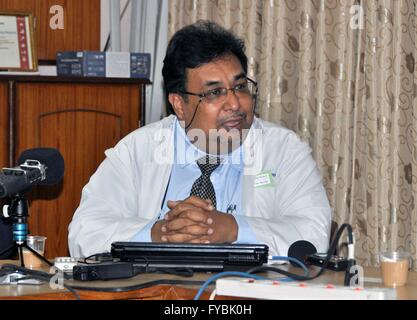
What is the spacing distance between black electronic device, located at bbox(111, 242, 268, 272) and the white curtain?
219cm

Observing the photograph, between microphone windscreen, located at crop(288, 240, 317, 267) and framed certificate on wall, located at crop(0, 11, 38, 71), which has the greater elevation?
framed certificate on wall, located at crop(0, 11, 38, 71)

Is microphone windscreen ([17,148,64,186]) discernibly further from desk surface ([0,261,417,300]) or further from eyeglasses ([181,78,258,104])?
eyeglasses ([181,78,258,104])

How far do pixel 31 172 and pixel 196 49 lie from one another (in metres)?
1.23

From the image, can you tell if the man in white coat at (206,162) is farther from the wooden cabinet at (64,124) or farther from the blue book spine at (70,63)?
the blue book spine at (70,63)

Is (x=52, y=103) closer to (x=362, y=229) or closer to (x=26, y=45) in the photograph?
(x=26, y=45)

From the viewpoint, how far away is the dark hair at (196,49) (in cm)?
330

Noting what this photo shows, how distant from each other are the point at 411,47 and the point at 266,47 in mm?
726

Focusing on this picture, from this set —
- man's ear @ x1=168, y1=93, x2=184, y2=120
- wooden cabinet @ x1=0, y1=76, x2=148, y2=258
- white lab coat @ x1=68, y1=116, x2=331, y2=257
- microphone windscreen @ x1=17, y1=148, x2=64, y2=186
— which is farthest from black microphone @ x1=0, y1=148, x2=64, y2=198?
wooden cabinet @ x1=0, y1=76, x2=148, y2=258

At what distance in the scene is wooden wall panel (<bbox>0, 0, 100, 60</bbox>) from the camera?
14.2 feet

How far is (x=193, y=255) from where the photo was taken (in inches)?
92.9

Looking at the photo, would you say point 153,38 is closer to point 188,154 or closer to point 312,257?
point 188,154

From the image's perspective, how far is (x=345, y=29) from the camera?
3.93 metres

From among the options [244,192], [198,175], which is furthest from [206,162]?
[244,192]

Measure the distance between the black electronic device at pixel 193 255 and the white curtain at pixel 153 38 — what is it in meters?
2.19
